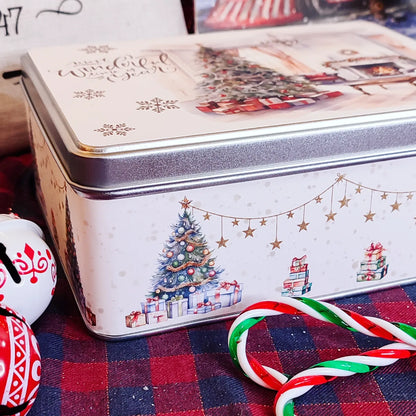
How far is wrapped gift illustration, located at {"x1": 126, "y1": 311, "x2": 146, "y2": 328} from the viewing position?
79cm

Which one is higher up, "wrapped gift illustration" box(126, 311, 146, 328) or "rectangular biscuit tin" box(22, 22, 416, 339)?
"rectangular biscuit tin" box(22, 22, 416, 339)

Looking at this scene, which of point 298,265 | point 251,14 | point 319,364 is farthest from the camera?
point 251,14

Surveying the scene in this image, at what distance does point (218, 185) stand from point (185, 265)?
108 mm

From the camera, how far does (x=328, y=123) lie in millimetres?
771

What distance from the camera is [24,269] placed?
75 cm

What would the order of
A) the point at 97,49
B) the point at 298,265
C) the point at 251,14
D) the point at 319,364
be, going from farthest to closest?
the point at 251,14
the point at 97,49
the point at 298,265
the point at 319,364

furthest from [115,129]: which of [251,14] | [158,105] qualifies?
[251,14]

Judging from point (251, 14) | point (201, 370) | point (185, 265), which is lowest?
point (201, 370)

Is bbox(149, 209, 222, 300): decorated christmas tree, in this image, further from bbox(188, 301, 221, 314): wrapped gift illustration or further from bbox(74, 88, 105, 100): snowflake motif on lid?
bbox(74, 88, 105, 100): snowflake motif on lid

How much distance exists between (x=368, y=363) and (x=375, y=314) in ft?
0.44

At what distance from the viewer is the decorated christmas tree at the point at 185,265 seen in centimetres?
76

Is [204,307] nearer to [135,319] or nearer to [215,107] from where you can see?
[135,319]

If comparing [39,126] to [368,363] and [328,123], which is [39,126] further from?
[368,363]

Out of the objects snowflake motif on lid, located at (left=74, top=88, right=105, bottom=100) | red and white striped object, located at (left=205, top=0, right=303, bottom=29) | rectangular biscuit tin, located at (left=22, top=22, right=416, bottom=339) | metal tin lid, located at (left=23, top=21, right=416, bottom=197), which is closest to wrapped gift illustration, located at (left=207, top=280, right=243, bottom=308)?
rectangular biscuit tin, located at (left=22, top=22, right=416, bottom=339)
